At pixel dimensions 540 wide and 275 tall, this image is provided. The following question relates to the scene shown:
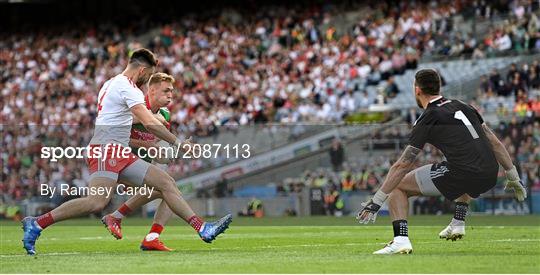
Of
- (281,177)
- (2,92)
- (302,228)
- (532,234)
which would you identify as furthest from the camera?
(2,92)

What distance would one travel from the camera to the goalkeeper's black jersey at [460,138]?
11531 mm

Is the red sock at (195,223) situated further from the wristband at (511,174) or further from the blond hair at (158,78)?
the wristband at (511,174)

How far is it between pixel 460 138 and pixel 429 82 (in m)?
0.65

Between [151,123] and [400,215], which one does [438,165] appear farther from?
[151,123]

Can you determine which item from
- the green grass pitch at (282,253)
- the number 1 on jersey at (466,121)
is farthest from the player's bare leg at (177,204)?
the number 1 on jersey at (466,121)

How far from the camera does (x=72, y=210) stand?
12.3m

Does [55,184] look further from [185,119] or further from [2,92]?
[2,92]

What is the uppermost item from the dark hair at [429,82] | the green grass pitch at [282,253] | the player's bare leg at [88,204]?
the dark hair at [429,82]

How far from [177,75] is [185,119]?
3.88 metres

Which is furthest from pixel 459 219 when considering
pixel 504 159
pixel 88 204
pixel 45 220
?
pixel 45 220

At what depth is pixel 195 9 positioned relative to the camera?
→ 4559 centimetres

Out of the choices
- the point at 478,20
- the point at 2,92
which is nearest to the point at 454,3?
the point at 478,20

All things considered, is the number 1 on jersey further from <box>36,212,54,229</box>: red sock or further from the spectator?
the spectator

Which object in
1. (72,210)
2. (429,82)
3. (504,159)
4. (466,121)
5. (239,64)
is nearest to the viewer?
(429,82)
